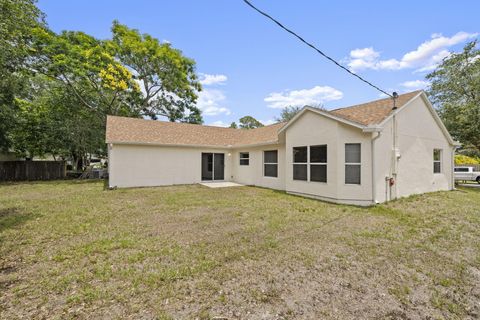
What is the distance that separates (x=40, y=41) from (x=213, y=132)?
1430 centimetres

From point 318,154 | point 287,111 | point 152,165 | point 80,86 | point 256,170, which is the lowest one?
point 256,170

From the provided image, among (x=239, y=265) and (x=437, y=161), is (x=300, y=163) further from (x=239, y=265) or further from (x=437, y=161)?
(x=437, y=161)

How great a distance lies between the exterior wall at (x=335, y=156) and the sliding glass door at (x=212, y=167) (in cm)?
672

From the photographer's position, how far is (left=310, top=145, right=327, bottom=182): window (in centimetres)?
862

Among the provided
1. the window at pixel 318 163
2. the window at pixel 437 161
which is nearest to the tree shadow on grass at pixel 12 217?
the window at pixel 318 163

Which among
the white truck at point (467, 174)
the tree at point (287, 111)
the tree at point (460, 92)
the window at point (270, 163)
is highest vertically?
the tree at point (287, 111)

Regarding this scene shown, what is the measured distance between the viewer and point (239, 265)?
353 centimetres

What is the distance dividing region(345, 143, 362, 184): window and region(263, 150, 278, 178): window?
4316 mm

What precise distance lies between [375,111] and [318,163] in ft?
10.6

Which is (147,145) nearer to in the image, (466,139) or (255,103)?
(255,103)

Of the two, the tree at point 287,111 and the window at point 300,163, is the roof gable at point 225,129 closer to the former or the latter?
the window at point 300,163

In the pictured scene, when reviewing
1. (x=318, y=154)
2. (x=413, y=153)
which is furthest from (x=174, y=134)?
(x=413, y=153)

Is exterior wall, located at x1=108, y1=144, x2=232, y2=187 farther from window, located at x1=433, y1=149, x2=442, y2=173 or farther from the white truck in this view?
the white truck

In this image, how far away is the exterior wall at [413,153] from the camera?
26.2ft
